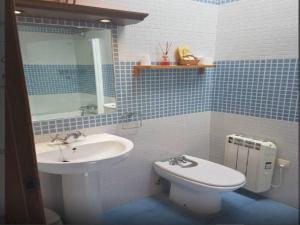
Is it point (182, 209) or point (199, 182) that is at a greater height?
point (199, 182)

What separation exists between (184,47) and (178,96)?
0.45 m

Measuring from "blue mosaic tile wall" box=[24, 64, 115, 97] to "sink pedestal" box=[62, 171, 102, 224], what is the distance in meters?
0.61

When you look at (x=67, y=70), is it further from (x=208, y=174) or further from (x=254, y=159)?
(x=254, y=159)

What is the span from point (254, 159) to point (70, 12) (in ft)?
6.02

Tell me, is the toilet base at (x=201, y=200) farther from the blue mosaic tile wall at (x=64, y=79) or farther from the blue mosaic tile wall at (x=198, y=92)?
the blue mosaic tile wall at (x=64, y=79)

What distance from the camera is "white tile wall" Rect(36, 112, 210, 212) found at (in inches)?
79.2

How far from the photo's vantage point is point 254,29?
7.02 ft

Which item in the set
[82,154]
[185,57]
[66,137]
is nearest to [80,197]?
[82,154]

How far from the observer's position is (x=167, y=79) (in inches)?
87.4

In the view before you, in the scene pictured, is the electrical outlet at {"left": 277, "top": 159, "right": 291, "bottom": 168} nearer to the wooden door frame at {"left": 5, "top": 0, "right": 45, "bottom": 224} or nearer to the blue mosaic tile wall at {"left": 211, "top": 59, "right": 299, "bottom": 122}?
the blue mosaic tile wall at {"left": 211, "top": 59, "right": 299, "bottom": 122}

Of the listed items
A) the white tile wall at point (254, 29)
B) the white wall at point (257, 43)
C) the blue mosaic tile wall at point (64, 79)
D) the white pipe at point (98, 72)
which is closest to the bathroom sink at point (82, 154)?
the white pipe at point (98, 72)

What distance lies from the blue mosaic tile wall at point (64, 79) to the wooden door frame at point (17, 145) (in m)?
1.05

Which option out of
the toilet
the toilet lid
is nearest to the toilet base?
the toilet

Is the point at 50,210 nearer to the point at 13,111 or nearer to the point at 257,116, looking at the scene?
the point at 13,111
